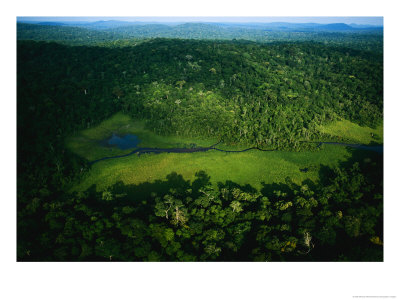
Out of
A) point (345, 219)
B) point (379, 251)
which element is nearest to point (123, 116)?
point (345, 219)

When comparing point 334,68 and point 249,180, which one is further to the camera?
point 334,68

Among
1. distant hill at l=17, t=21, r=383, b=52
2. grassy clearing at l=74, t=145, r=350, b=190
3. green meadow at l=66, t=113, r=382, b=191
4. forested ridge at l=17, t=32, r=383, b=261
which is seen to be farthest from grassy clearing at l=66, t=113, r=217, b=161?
distant hill at l=17, t=21, r=383, b=52

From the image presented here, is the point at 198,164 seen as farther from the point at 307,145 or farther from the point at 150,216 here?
the point at 307,145

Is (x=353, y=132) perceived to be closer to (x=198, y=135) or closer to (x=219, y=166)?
(x=219, y=166)

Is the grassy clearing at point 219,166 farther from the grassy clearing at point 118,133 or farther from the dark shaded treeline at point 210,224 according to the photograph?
the grassy clearing at point 118,133

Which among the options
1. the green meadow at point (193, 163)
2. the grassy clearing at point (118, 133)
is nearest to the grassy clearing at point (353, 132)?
the green meadow at point (193, 163)

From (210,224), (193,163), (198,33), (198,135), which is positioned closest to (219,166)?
(193,163)
